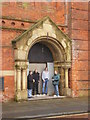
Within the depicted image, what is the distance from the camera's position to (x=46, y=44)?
49.6 ft

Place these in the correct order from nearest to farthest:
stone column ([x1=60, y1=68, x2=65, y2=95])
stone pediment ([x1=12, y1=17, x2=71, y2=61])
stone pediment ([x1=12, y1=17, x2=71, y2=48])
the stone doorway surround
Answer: the stone doorway surround < stone pediment ([x1=12, y1=17, x2=71, y2=61]) < stone pediment ([x1=12, y1=17, x2=71, y2=48]) < stone column ([x1=60, y1=68, x2=65, y2=95])

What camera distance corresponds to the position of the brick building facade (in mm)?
13398

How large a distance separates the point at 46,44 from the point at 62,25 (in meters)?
1.59

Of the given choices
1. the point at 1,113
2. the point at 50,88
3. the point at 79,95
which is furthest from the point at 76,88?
the point at 1,113

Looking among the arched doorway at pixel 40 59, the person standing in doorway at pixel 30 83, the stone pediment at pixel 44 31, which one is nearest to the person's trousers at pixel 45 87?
the arched doorway at pixel 40 59

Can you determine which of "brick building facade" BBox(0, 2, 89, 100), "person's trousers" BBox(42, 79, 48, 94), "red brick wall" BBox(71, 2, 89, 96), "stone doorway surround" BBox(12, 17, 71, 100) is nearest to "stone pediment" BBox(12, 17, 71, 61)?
"stone doorway surround" BBox(12, 17, 71, 100)

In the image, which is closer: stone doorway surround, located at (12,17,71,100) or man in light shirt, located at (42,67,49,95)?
stone doorway surround, located at (12,17,71,100)

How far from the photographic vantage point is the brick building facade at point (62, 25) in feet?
44.0

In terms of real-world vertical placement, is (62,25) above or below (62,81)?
above

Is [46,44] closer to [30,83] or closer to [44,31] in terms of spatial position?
[44,31]

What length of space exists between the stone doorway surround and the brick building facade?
0.31m

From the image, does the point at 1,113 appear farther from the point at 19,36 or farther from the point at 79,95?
the point at 79,95

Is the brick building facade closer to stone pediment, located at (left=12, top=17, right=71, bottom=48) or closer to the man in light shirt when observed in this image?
stone pediment, located at (left=12, top=17, right=71, bottom=48)

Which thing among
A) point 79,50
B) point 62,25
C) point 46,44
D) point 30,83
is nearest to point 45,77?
point 30,83
